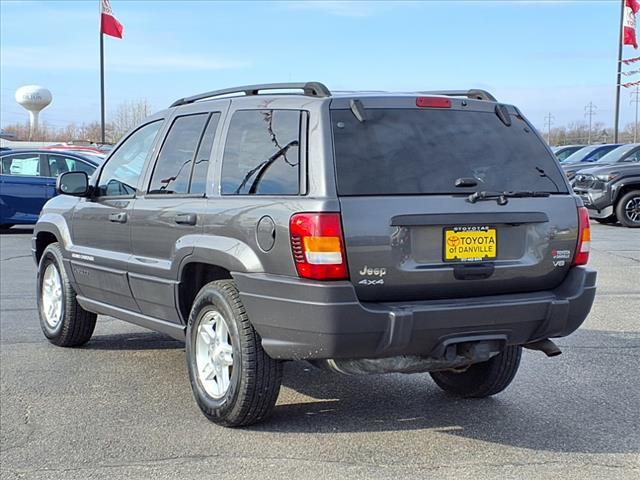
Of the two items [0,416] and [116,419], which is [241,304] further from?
[0,416]

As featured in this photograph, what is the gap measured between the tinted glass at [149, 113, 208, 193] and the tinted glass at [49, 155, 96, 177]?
10497 mm

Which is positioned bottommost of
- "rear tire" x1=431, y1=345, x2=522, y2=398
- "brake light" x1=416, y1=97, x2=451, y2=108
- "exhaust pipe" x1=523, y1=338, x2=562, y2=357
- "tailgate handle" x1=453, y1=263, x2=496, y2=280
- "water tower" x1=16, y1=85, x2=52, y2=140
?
"rear tire" x1=431, y1=345, x2=522, y2=398

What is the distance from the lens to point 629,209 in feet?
52.9

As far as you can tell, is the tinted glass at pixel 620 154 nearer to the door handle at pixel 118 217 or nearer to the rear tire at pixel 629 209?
the rear tire at pixel 629 209

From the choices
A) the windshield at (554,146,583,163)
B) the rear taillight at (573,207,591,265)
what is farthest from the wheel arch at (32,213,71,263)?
the windshield at (554,146,583,163)

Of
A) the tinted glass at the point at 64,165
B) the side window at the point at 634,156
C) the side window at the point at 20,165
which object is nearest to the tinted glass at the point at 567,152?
the side window at the point at 634,156

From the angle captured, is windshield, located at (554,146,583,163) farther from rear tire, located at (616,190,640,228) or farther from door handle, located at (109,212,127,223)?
door handle, located at (109,212,127,223)

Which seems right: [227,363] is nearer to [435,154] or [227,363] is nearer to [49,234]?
[435,154]

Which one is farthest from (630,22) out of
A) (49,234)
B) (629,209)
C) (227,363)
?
(227,363)

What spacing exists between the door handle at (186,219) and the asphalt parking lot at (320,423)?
1.11m

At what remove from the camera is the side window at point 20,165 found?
1546 cm

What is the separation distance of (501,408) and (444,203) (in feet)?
4.99

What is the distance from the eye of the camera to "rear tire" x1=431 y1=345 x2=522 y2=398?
5039mm

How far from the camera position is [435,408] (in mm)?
5031
